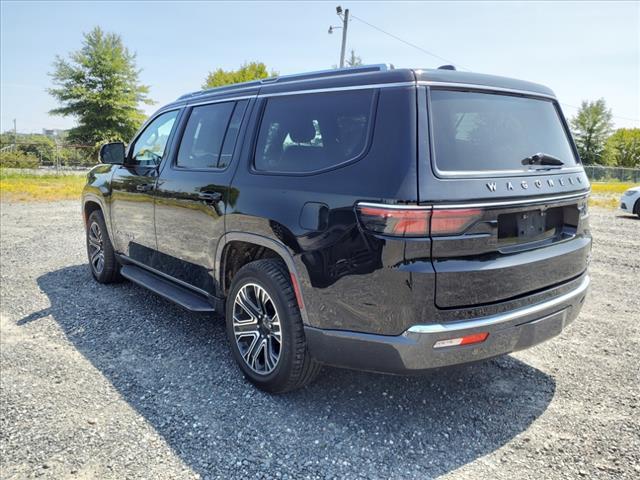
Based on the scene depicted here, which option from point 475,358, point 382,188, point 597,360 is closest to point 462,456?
point 475,358

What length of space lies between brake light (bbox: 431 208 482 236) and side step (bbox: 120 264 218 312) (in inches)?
78.2

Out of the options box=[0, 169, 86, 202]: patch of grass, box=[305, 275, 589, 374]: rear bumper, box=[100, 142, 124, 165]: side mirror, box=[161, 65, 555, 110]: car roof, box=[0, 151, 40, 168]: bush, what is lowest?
box=[0, 169, 86, 202]: patch of grass

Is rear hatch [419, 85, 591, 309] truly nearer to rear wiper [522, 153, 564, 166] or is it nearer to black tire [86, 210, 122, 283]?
rear wiper [522, 153, 564, 166]

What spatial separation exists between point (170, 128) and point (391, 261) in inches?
112

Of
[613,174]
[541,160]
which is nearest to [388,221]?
[541,160]

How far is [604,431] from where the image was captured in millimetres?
2686

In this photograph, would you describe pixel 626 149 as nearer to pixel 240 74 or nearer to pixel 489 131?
pixel 240 74

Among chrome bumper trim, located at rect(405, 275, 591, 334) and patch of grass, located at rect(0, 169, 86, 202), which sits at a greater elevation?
chrome bumper trim, located at rect(405, 275, 591, 334)

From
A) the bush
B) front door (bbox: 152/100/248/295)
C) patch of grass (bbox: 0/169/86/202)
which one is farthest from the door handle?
the bush

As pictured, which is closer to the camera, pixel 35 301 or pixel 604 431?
pixel 604 431

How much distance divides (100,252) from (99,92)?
33.7 metres

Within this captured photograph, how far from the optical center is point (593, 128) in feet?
189

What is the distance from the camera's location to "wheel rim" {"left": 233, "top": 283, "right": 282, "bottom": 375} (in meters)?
2.99

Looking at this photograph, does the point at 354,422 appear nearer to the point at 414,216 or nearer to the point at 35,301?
the point at 414,216
